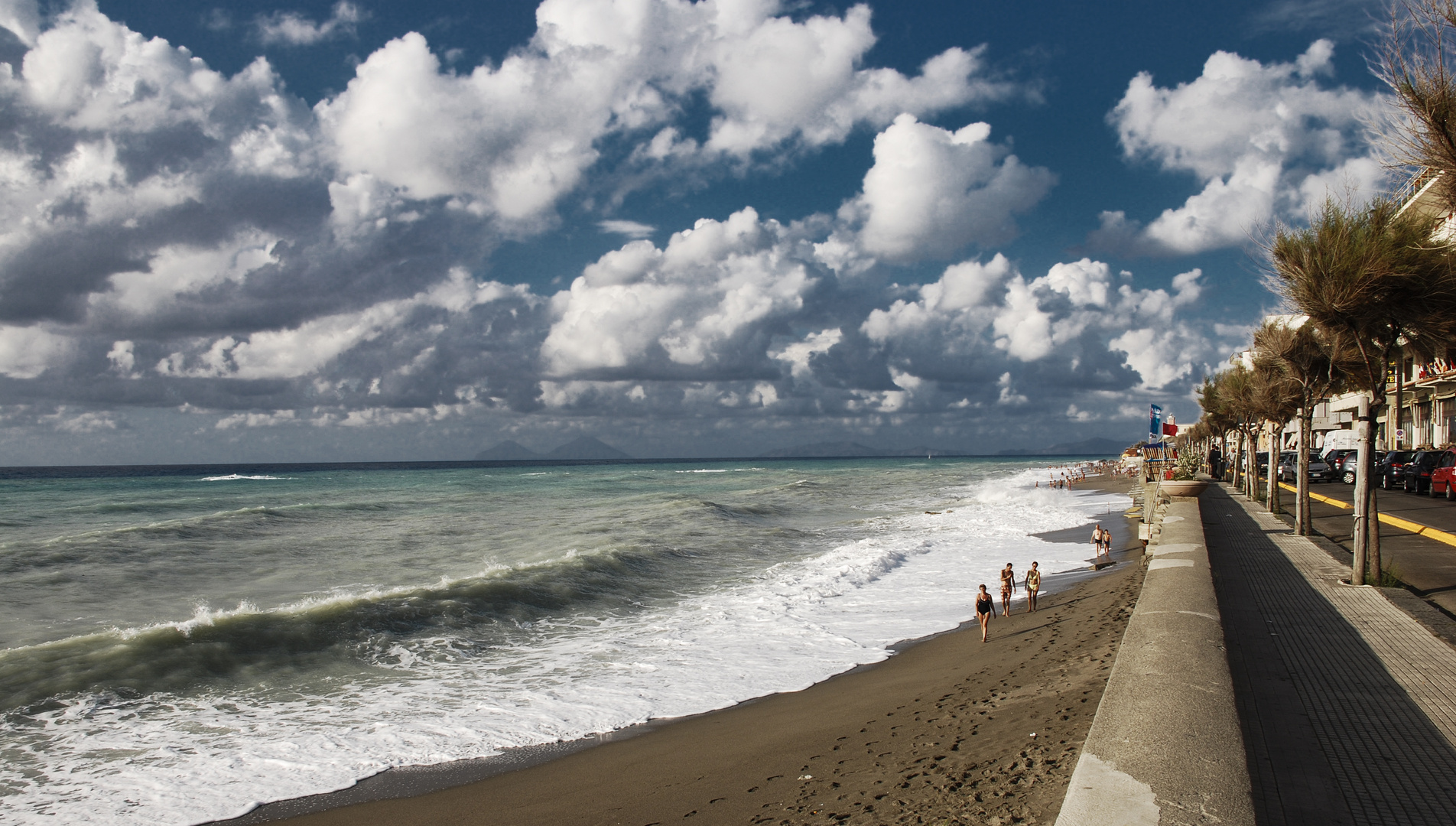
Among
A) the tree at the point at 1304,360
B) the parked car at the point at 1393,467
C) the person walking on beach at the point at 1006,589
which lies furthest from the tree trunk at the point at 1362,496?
the parked car at the point at 1393,467

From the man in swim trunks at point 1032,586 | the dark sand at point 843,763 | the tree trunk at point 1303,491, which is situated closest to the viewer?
the dark sand at point 843,763

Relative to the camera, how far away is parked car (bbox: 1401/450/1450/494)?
23.5 meters

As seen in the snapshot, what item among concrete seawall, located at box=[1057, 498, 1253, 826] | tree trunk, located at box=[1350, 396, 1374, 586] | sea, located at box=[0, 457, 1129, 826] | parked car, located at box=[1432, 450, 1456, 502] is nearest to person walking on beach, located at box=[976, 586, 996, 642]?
sea, located at box=[0, 457, 1129, 826]

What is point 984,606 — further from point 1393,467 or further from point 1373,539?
point 1393,467

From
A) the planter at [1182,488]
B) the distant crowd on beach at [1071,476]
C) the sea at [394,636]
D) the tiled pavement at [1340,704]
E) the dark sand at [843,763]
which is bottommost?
the distant crowd on beach at [1071,476]

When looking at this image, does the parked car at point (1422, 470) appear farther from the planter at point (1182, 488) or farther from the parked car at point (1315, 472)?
the planter at point (1182, 488)

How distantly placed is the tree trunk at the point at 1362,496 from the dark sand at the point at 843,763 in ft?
9.18

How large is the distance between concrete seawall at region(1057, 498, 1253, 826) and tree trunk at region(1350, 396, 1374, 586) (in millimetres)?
4231

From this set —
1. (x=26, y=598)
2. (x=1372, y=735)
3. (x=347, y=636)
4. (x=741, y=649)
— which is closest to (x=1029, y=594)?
(x=741, y=649)

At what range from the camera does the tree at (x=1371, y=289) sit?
8758 mm

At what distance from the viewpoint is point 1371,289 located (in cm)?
897

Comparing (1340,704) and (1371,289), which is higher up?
(1371,289)

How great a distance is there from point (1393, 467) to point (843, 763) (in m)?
31.2

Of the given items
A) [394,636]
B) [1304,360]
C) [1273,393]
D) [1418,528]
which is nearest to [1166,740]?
[394,636]
